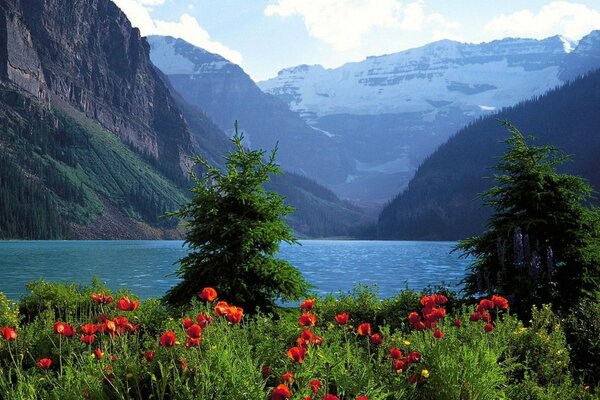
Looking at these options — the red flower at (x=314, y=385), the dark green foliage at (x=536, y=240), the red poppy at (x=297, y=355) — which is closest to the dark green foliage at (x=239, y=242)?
the dark green foliage at (x=536, y=240)

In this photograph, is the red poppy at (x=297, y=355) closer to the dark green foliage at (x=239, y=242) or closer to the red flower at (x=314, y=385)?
the red flower at (x=314, y=385)

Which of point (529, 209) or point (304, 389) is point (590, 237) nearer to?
point (529, 209)

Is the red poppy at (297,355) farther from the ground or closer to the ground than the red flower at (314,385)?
farther from the ground

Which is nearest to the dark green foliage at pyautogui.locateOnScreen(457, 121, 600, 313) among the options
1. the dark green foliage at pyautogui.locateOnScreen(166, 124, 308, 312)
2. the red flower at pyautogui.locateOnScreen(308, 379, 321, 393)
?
the dark green foliage at pyautogui.locateOnScreen(166, 124, 308, 312)

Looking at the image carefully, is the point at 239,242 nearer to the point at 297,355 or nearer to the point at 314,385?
the point at 297,355

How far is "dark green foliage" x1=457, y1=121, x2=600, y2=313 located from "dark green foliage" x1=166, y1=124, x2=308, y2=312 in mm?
5289

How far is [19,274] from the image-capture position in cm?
6000

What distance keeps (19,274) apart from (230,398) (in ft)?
207

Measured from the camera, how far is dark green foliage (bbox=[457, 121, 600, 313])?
45.6 feet

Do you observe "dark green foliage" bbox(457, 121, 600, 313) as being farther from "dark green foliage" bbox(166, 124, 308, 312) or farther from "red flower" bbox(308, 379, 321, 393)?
"red flower" bbox(308, 379, 321, 393)

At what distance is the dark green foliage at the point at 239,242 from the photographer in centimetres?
1463

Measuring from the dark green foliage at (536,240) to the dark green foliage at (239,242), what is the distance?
5.29 meters

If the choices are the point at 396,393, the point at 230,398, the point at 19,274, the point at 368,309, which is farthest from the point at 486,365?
the point at 19,274

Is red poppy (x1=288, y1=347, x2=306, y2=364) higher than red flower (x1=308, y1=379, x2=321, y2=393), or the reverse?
red poppy (x1=288, y1=347, x2=306, y2=364)
